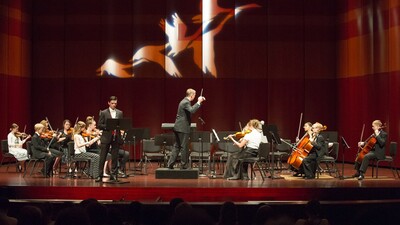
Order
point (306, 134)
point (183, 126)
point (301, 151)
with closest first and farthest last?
point (183, 126)
point (301, 151)
point (306, 134)

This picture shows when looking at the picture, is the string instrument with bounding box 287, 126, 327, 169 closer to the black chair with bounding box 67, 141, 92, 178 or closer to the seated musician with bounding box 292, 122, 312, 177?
the seated musician with bounding box 292, 122, 312, 177

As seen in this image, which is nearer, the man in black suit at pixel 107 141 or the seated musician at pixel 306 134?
the man in black suit at pixel 107 141

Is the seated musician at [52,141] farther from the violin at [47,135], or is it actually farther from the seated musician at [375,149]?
the seated musician at [375,149]

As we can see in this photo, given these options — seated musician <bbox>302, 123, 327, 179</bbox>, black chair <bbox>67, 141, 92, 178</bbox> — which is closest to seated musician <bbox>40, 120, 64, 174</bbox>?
black chair <bbox>67, 141, 92, 178</bbox>

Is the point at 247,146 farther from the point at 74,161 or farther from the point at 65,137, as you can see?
the point at 65,137

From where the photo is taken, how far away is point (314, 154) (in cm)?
1130

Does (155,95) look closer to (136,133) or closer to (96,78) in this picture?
(96,78)

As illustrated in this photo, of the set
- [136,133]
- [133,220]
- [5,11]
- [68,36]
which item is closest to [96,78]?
[68,36]

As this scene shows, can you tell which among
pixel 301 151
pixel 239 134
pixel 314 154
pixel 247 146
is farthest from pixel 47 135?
pixel 314 154

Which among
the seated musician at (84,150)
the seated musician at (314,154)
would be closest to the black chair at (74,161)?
the seated musician at (84,150)

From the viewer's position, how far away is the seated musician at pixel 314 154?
443 inches

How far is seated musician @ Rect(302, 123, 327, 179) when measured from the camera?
11242mm

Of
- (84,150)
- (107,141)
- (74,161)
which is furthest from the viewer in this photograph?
(84,150)

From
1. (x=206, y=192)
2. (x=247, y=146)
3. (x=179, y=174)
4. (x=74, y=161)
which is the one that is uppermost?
(x=247, y=146)
